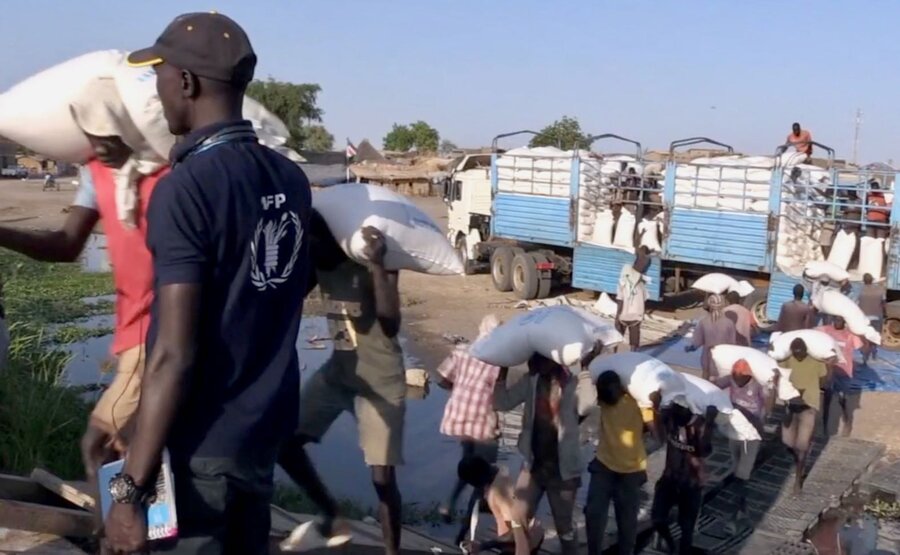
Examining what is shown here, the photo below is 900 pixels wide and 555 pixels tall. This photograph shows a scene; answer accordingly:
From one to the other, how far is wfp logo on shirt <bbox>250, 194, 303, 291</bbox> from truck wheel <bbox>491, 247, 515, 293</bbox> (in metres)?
13.4

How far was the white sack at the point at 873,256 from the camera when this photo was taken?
11.6 meters

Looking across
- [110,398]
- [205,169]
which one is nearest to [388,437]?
[110,398]

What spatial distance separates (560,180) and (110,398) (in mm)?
12414

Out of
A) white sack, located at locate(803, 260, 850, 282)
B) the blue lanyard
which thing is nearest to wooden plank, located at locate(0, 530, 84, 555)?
the blue lanyard

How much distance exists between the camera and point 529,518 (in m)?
4.97

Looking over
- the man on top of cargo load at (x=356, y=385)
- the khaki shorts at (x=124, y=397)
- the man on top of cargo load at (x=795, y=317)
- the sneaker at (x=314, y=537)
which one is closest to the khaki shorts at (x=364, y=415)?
the man on top of cargo load at (x=356, y=385)

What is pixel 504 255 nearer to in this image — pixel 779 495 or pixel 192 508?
pixel 779 495

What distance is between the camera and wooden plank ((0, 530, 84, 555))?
2.87 metres

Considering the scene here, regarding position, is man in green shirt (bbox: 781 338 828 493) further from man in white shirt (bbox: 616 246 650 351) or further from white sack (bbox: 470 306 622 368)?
man in white shirt (bbox: 616 246 650 351)

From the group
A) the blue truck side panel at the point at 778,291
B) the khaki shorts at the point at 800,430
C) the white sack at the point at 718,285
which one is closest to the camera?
the khaki shorts at the point at 800,430

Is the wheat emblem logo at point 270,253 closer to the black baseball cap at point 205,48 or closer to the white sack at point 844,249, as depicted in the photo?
the black baseball cap at point 205,48

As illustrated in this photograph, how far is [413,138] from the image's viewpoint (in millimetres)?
53125

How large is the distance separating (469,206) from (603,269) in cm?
373

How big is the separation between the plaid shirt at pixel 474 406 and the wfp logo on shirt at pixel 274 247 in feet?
12.0
